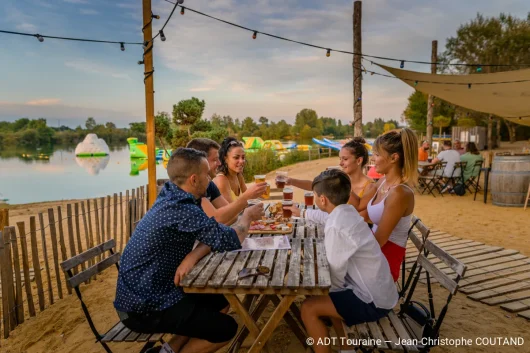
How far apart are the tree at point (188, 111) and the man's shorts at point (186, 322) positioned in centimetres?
1701

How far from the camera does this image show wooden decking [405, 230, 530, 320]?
325cm

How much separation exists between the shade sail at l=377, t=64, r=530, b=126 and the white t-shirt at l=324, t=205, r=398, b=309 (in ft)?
26.8

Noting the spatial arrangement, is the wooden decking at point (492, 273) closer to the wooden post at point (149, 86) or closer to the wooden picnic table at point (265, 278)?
the wooden picnic table at point (265, 278)

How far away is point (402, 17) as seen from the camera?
1320 centimetres

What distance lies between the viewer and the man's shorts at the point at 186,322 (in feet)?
5.72

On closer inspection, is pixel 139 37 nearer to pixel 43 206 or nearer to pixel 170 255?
pixel 170 255

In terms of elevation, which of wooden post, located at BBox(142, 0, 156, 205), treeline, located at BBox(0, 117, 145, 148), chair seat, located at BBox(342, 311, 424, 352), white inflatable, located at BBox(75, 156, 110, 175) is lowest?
white inflatable, located at BBox(75, 156, 110, 175)

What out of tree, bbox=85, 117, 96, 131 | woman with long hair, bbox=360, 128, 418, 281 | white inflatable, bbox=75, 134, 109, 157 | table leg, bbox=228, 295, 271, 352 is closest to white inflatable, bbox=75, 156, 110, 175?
white inflatable, bbox=75, 134, 109, 157

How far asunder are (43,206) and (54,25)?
28.4 ft

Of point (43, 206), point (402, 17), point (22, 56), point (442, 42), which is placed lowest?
point (43, 206)

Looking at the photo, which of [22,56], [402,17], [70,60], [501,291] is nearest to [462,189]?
[501,291]

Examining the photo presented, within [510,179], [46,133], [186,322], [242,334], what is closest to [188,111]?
[510,179]

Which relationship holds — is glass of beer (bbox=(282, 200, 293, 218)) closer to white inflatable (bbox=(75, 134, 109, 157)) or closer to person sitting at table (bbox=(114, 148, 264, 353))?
person sitting at table (bbox=(114, 148, 264, 353))

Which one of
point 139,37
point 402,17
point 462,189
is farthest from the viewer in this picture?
point 402,17
